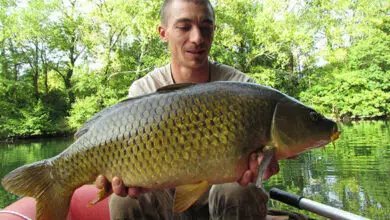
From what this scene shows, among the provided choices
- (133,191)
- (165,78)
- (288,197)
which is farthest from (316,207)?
(133,191)

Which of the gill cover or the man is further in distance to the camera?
the man

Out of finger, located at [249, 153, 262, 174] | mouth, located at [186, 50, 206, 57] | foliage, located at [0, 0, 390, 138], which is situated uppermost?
foliage, located at [0, 0, 390, 138]

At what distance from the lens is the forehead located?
8.28 ft

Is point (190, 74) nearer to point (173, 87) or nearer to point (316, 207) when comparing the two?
point (173, 87)

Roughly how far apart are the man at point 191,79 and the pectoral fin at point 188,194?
0.23 meters

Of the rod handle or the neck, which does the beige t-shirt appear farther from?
A: the rod handle

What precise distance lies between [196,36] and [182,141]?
993 mm

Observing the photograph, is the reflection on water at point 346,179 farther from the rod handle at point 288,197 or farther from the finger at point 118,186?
the finger at point 118,186

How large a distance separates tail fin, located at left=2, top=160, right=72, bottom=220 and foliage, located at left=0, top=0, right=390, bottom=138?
65.9 ft

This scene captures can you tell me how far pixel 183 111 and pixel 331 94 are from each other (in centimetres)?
2572

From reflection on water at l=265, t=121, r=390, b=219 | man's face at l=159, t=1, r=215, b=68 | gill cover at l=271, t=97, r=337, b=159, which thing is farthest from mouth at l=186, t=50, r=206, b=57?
reflection on water at l=265, t=121, r=390, b=219

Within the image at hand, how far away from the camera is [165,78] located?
2814mm

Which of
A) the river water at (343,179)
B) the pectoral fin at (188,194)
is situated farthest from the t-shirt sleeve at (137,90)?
the river water at (343,179)

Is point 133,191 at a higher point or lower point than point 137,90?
lower
